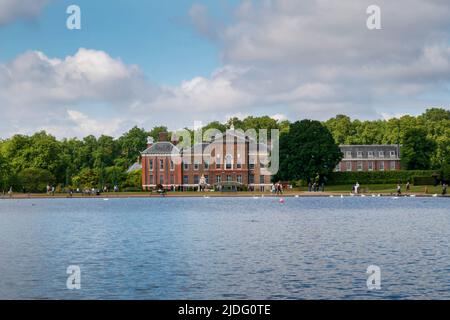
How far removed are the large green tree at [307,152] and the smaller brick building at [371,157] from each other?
152 ft

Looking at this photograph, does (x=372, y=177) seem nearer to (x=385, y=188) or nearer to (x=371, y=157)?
(x=385, y=188)

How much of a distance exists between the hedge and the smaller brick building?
37.6 m

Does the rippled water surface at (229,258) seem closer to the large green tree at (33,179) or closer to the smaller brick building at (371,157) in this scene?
the large green tree at (33,179)

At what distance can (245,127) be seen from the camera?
185m

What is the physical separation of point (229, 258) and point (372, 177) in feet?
321

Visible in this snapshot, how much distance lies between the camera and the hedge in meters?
124

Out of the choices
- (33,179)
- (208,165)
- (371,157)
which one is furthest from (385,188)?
(33,179)

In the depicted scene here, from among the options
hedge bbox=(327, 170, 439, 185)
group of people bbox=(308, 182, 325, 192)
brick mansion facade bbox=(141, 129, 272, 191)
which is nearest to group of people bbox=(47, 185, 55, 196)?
brick mansion facade bbox=(141, 129, 272, 191)

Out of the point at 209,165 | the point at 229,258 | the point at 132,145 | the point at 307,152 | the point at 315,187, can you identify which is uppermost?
the point at 132,145

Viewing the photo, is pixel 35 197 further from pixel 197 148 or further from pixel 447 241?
pixel 447 241

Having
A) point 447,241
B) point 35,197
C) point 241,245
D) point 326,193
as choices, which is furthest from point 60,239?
point 35,197

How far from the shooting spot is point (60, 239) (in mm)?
41875

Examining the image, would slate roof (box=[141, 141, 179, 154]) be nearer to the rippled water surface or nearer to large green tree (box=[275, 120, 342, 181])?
large green tree (box=[275, 120, 342, 181])

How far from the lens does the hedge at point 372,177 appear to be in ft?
407
